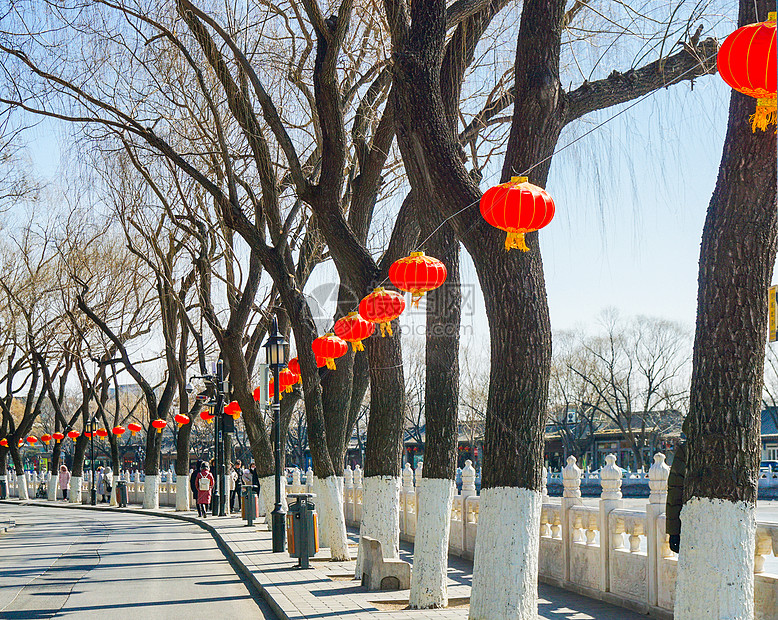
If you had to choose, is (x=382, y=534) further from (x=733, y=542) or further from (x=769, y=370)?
(x=769, y=370)

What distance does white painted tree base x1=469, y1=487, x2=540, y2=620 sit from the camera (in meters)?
7.28

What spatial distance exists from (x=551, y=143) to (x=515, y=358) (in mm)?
2029

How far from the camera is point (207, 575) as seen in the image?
15305 mm

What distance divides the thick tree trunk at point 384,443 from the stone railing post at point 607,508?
2886mm

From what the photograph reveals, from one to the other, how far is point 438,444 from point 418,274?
2054 mm

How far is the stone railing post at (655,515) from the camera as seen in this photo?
10.3 metres

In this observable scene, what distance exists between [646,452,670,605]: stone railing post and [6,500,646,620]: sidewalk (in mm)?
400

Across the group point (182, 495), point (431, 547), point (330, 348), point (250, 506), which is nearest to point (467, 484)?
point (330, 348)

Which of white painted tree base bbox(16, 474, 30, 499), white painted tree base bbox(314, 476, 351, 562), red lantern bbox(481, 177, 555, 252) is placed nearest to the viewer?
red lantern bbox(481, 177, 555, 252)

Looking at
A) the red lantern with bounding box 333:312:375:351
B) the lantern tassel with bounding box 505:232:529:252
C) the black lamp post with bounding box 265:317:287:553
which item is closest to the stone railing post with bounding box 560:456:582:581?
the red lantern with bounding box 333:312:375:351

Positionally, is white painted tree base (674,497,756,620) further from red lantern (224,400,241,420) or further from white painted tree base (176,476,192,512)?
white painted tree base (176,476,192,512)

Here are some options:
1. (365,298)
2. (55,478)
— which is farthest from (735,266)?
(55,478)

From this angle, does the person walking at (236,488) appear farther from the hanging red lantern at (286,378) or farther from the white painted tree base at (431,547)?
the white painted tree base at (431,547)

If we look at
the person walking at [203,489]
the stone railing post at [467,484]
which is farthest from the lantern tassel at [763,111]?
the person walking at [203,489]
